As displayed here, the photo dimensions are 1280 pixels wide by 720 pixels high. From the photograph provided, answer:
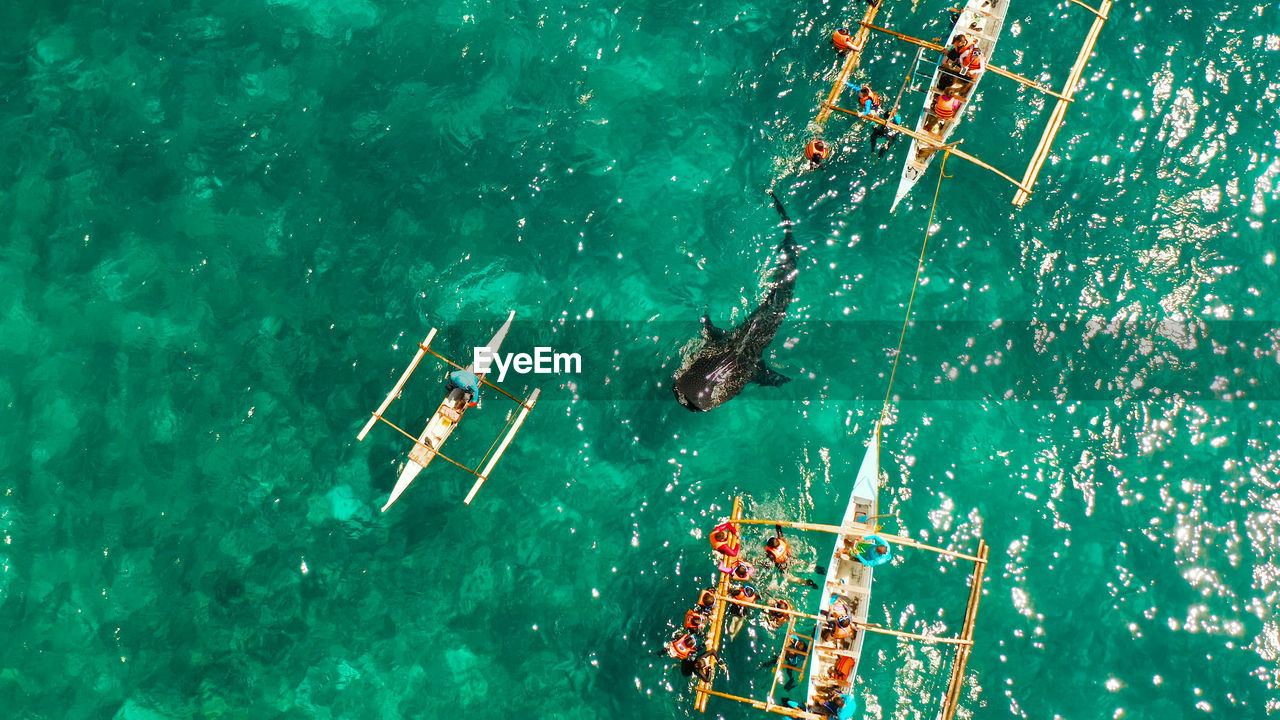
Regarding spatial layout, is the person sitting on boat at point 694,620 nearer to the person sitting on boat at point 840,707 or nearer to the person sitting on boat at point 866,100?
the person sitting on boat at point 840,707

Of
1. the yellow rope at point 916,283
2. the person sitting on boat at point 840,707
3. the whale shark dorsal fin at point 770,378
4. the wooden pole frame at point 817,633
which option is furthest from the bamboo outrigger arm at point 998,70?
the person sitting on boat at point 840,707

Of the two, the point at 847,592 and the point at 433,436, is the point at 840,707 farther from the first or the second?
the point at 433,436


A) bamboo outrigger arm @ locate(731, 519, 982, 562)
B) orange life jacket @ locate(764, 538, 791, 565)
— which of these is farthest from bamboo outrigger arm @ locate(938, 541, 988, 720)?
orange life jacket @ locate(764, 538, 791, 565)

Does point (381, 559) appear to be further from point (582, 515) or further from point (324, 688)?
point (582, 515)

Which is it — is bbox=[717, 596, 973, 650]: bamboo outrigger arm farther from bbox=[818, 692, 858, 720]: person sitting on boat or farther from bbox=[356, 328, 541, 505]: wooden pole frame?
bbox=[356, 328, 541, 505]: wooden pole frame

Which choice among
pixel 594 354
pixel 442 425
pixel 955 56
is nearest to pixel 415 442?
pixel 442 425

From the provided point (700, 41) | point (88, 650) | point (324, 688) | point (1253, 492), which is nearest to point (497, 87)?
point (700, 41)
